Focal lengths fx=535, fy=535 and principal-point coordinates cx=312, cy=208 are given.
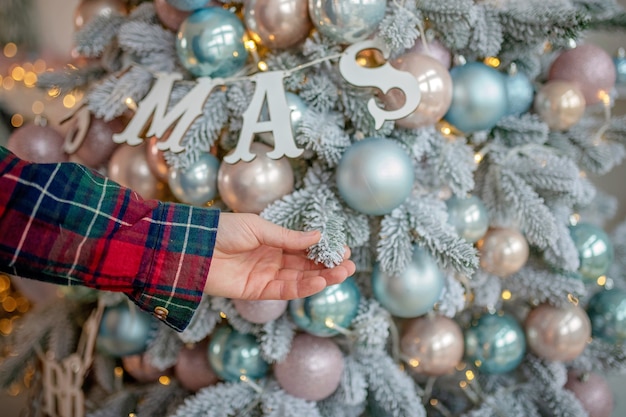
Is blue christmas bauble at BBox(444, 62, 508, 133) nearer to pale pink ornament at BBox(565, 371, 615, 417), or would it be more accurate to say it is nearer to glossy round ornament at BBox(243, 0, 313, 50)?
glossy round ornament at BBox(243, 0, 313, 50)

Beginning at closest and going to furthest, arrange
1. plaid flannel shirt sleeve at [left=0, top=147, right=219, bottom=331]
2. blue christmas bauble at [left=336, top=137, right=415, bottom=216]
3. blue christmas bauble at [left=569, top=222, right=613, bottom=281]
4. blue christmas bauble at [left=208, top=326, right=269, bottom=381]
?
plaid flannel shirt sleeve at [left=0, top=147, right=219, bottom=331] < blue christmas bauble at [left=336, top=137, right=415, bottom=216] < blue christmas bauble at [left=208, top=326, right=269, bottom=381] < blue christmas bauble at [left=569, top=222, right=613, bottom=281]

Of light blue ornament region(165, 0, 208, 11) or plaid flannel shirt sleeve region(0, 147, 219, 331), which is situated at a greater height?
light blue ornament region(165, 0, 208, 11)

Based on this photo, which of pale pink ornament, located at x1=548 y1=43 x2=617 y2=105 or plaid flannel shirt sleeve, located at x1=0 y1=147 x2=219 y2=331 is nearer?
plaid flannel shirt sleeve, located at x1=0 y1=147 x2=219 y2=331

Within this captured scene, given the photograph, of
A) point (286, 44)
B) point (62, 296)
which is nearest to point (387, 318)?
point (286, 44)

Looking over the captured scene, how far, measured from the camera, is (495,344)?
0.85 metres

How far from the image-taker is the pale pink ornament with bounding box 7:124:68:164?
34.0 inches

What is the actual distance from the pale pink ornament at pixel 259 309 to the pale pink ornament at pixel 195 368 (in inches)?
5.7

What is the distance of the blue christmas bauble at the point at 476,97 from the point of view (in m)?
0.75

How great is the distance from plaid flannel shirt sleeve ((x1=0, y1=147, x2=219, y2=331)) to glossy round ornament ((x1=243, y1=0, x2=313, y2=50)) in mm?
Result: 274

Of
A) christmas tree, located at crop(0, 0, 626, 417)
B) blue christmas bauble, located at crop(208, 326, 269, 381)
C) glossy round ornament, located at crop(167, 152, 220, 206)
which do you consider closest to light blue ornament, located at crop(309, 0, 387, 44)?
christmas tree, located at crop(0, 0, 626, 417)

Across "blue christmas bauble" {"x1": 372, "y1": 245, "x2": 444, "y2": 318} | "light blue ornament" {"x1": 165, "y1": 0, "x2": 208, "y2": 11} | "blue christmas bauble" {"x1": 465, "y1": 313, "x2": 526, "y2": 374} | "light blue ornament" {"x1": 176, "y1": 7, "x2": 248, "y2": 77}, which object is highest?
"light blue ornament" {"x1": 165, "y1": 0, "x2": 208, "y2": 11}

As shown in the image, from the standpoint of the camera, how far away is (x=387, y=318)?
2.58ft

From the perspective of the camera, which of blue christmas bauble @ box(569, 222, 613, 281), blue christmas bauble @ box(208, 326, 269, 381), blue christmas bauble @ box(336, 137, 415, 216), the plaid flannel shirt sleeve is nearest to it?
the plaid flannel shirt sleeve

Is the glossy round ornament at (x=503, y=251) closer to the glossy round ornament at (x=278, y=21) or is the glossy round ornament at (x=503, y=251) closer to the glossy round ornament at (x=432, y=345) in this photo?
the glossy round ornament at (x=432, y=345)
